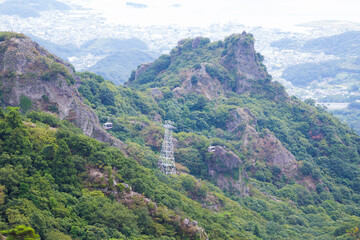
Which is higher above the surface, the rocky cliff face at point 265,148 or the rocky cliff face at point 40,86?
the rocky cliff face at point 40,86

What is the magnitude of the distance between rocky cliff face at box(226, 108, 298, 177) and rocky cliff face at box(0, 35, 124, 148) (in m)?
29.2

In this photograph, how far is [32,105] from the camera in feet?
168

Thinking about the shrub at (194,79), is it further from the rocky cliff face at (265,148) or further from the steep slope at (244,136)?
the rocky cliff face at (265,148)

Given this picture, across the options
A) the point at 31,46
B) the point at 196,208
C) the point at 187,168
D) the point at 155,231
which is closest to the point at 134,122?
Result: the point at 187,168

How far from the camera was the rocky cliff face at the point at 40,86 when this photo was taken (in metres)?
51.3

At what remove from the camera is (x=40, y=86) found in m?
52.7

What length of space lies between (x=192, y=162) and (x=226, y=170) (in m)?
5.06

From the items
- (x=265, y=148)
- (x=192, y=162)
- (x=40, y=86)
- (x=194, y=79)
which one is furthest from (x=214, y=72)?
(x=40, y=86)

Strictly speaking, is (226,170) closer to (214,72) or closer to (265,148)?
(265,148)

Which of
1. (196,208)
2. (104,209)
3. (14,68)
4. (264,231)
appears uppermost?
(14,68)

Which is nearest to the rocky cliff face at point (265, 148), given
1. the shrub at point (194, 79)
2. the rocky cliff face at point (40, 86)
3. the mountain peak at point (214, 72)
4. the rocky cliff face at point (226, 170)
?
the rocky cliff face at point (226, 170)

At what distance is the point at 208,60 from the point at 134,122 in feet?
129

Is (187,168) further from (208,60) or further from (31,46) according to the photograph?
(208,60)

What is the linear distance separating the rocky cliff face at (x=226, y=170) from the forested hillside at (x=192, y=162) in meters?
0.15
